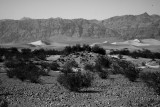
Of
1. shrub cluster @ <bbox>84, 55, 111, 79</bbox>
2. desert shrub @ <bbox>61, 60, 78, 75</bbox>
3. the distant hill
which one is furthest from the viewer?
the distant hill

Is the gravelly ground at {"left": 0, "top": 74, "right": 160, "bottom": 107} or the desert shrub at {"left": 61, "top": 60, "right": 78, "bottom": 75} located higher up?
the gravelly ground at {"left": 0, "top": 74, "right": 160, "bottom": 107}

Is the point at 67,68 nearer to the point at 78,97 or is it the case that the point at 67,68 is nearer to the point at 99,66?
the point at 99,66

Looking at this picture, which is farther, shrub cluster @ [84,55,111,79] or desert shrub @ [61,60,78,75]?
shrub cluster @ [84,55,111,79]

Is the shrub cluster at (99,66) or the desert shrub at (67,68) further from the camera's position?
the shrub cluster at (99,66)

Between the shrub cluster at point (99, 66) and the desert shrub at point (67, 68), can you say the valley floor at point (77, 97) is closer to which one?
the desert shrub at point (67, 68)

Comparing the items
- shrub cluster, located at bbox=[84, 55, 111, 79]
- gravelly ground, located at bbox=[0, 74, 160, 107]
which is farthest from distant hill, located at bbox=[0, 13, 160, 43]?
gravelly ground, located at bbox=[0, 74, 160, 107]

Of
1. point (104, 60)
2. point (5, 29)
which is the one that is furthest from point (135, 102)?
point (5, 29)

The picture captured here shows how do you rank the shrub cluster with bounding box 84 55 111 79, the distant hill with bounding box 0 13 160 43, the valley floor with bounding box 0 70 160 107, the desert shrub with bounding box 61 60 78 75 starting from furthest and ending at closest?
1. the distant hill with bounding box 0 13 160 43
2. the shrub cluster with bounding box 84 55 111 79
3. the desert shrub with bounding box 61 60 78 75
4. the valley floor with bounding box 0 70 160 107

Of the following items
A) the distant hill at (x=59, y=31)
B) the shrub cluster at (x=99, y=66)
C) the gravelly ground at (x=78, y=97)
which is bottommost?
the shrub cluster at (x=99, y=66)

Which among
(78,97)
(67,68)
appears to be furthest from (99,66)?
(78,97)

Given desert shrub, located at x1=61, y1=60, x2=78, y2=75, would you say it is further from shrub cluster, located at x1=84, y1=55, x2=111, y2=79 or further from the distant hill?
the distant hill

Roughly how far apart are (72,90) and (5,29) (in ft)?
471

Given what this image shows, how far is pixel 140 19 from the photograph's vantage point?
196250 mm

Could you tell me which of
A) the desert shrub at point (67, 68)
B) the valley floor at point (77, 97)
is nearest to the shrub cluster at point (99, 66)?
the desert shrub at point (67, 68)
